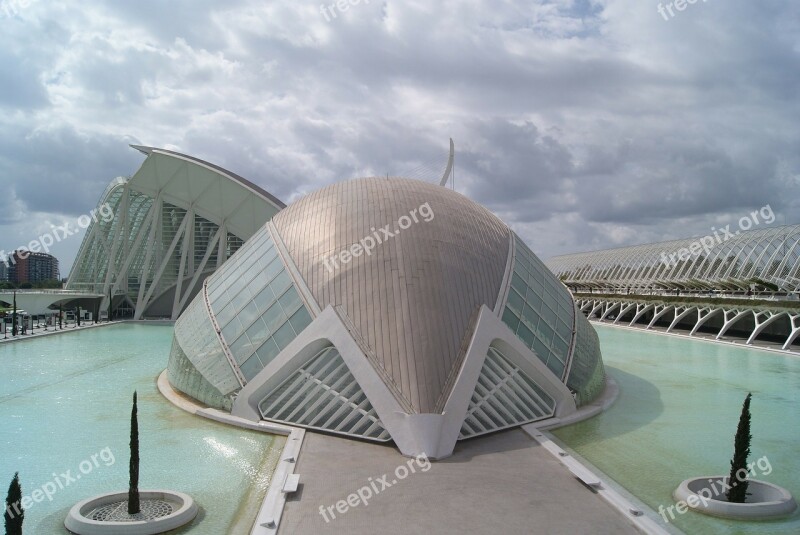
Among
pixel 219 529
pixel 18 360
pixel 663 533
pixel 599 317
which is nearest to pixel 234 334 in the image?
pixel 219 529

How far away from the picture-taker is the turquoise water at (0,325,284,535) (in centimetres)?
1151

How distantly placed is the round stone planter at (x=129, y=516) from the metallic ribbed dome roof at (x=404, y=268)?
5.53 meters

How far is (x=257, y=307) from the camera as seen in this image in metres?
18.6

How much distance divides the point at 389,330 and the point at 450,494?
5.30 meters

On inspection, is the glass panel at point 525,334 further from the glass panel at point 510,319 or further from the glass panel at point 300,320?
the glass panel at point 300,320

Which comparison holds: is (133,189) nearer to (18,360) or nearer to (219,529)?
(18,360)

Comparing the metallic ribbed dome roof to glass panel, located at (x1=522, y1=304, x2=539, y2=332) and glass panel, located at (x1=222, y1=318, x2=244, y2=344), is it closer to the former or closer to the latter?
glass panel, located at (x1=522, y1=304, x2=539, y2=332)

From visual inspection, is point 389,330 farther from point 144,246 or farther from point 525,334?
point 144,246

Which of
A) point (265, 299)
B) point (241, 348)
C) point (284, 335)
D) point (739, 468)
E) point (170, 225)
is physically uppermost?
point (170, 225)

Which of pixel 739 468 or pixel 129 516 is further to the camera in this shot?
pixel 739 468

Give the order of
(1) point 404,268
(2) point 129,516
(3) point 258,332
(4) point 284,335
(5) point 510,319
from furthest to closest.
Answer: (5) point 510,319 < (3) point 258,332 < (1) point 404,268 < (4) point 284,335 < (2) point 129,516

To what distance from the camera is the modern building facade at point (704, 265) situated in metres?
54.5

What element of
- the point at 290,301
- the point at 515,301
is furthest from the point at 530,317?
the point at 290,301

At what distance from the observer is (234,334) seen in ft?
60.5
